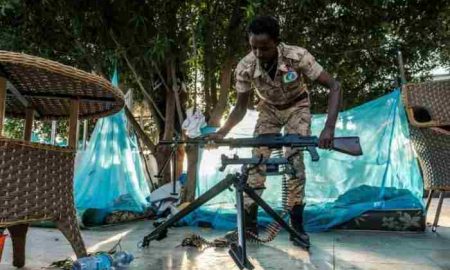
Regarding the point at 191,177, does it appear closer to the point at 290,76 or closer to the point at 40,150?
the point at 290,76

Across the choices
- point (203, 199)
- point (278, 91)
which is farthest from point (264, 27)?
point (203, 199)

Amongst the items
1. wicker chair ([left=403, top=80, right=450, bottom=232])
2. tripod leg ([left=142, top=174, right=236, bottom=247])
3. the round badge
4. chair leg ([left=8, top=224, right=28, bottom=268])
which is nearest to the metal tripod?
tripod leg ([left=142, top=174, right=236, bottom=247])

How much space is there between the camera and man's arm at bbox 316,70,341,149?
2.20m

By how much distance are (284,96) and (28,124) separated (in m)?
1.53

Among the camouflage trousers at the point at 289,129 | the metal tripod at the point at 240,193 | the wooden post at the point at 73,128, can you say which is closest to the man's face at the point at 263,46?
the camouflage trousers at the point at 289,129

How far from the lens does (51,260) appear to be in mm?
2188

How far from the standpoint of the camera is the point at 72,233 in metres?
1.91

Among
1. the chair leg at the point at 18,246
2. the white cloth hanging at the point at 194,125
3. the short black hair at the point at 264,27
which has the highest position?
the short black hair at the point at 264,27

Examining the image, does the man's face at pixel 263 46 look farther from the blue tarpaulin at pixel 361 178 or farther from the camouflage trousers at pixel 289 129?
the blue tarpaulin at pixel 361 178

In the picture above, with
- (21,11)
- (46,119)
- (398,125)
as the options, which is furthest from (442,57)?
(46,119)

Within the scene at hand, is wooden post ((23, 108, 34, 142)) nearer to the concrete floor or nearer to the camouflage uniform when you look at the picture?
the concrete floor

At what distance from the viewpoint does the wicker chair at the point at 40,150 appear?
1.56 meters

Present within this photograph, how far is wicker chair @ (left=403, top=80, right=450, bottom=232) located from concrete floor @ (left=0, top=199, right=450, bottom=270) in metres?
0.42

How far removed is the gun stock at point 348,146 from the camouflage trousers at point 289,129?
494 mm
